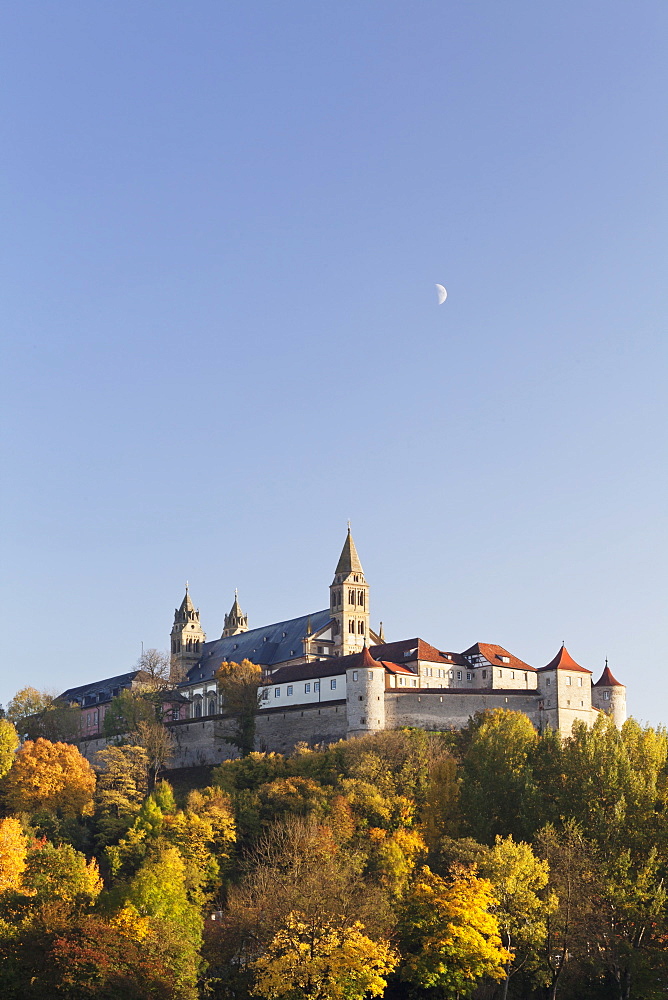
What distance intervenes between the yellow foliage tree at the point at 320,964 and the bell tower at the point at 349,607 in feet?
230

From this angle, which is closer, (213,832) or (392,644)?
(213,832)

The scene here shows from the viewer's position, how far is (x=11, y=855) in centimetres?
6625

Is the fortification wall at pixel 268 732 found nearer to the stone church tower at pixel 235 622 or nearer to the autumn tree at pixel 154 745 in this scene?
the autumn tree at pixel 154 745

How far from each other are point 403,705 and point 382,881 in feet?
99.4

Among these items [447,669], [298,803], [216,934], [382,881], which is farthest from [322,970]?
[447,669]

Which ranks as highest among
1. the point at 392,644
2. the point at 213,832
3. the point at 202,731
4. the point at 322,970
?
the point at 392,644

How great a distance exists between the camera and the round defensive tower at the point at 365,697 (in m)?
93.1

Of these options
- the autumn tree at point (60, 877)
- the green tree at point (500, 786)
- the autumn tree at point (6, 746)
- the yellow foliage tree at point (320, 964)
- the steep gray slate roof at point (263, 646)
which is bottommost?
the yellow foliage tree at point (320, 964)

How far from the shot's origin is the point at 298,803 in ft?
254

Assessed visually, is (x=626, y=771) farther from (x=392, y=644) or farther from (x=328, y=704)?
(x=392, y=644)

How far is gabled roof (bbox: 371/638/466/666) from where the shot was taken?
10081cm

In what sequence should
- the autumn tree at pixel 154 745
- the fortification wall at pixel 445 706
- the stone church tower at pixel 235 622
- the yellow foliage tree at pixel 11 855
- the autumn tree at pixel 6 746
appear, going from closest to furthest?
the yellow foliage tree at pixel 11 855 < the autumn tree at pixel 6 746 < the fortification wall at pixel 445 706 < the autumn tree at pixel 154 745 < the stone church tower at pixel 235 622

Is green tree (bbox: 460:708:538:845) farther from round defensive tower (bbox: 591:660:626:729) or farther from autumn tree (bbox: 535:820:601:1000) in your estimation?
round defensive tower (bbox: 591:660:626:729)

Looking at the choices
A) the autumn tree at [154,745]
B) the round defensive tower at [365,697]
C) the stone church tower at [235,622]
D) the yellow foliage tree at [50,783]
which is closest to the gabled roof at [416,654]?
the round defensive tower at [365,697]
